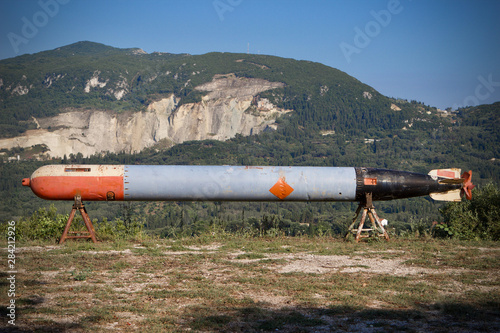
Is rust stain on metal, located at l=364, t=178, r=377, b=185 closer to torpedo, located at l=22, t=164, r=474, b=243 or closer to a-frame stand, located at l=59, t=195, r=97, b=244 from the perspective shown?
torpedo, located at l=22, t=164, r=474, b=243

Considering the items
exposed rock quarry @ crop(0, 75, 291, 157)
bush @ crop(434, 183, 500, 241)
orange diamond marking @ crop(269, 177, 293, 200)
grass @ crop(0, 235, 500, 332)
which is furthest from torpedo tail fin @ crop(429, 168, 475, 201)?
exposed rock quarry @ crop(0, 75, 291, 157)

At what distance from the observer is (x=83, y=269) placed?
9.44m

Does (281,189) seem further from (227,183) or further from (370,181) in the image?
(370,181)

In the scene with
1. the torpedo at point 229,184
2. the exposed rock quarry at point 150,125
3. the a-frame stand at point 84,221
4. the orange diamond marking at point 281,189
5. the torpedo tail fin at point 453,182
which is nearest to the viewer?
the a-frame stand at point 84,221

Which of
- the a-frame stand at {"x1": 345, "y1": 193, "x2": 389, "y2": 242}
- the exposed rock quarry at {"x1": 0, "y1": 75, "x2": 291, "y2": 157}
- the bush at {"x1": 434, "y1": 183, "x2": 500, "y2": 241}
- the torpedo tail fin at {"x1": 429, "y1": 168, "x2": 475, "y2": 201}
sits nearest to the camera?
the a-frame stand at {"x1": 345, "y1": 193, "x2": 389, "y2": 242}

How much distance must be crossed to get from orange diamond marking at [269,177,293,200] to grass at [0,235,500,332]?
1.51 metres

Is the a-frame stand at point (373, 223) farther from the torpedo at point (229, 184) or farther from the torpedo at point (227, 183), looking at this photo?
the torpedo at point (227, 183)

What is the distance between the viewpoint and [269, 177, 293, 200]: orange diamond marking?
1302cm

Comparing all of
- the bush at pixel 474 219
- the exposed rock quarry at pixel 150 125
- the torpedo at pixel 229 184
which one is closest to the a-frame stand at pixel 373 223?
the torpedo at pixel 229 184

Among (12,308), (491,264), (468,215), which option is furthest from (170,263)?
(468,215)

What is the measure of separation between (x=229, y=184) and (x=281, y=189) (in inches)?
60.4

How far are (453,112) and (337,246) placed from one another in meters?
197

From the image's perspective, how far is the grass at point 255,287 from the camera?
6414 millimetres

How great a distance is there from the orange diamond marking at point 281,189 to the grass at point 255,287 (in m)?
1.51
